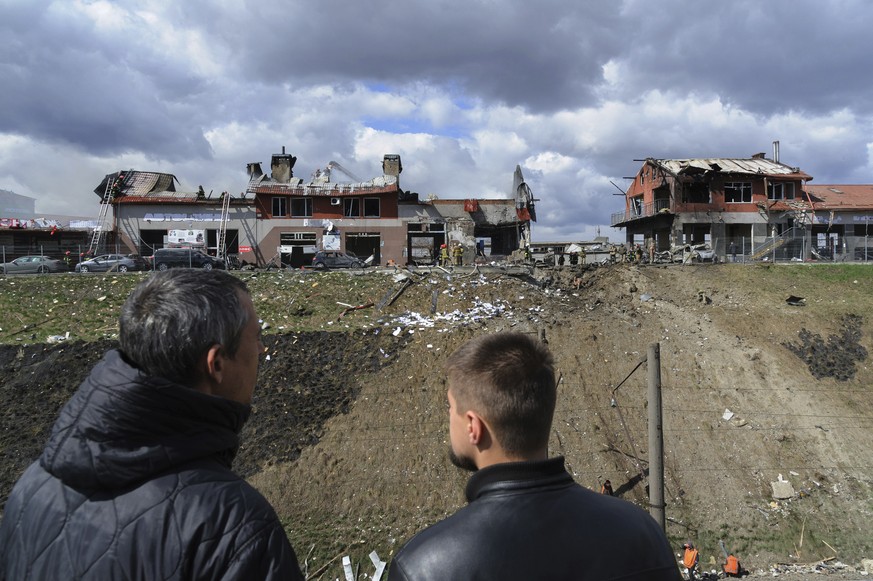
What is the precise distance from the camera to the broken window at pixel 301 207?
125 feet

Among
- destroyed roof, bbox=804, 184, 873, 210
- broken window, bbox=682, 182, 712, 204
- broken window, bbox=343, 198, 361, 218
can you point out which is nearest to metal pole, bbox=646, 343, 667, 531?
broken window, bbox=343, 198, 361, 218

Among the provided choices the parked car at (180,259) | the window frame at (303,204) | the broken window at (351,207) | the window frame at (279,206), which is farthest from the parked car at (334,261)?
the window frame at (279,206)

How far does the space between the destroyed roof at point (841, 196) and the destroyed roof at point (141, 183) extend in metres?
44.4

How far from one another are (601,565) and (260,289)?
21.6 metres

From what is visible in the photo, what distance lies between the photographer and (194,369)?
1.82 meters

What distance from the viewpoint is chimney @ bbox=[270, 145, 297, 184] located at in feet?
135

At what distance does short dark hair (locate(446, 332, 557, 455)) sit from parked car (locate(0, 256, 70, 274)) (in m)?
33.7

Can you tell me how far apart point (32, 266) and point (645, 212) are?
133ft

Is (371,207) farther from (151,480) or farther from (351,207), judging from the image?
(151,480)

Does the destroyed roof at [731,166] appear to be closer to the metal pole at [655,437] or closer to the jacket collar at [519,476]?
the metal pole at [655,437]

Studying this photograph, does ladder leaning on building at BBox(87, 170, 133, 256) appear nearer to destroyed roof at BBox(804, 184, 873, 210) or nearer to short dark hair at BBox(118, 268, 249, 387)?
short dark hair at BBox(118, 268, 249, 387)

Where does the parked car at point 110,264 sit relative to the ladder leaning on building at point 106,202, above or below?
below

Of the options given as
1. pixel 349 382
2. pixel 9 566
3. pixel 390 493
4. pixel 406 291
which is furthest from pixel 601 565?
pixel 406 291

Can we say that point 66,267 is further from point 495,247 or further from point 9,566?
point 9,566
